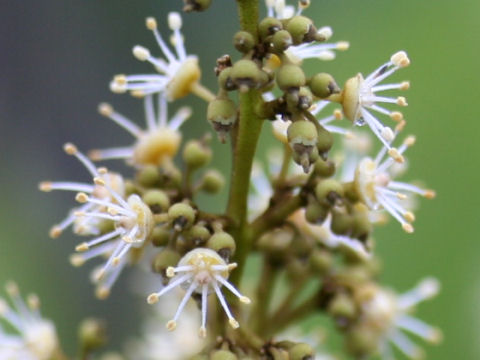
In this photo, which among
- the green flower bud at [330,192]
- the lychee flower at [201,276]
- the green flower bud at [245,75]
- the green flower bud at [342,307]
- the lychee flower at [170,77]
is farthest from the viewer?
the green flower bud at [342,307]

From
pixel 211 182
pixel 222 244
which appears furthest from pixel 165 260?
pixel 211 182

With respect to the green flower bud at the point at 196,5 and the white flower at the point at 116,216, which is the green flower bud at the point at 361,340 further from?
the green flower bud at the point at 196,5

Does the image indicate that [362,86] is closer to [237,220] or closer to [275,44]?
[275,44]

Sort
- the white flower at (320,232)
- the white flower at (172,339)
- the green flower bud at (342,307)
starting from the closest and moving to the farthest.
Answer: the white flower at (320,232), the green flower bud at (342,307), the white flower at (172,339)

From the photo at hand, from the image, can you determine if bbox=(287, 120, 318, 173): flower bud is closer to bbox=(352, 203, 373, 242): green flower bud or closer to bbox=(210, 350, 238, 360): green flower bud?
bbox=(352, 203, 373, 242): green flower bud

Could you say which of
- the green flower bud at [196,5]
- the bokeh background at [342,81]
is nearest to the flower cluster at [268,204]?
the green flower bud at [196,5]
